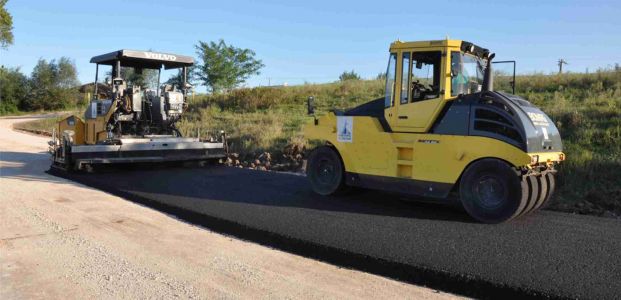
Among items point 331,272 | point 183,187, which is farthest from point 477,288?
point 183,187

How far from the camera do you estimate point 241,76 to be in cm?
4122

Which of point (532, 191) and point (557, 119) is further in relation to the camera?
point (557, 119)

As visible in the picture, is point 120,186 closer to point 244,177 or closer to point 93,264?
point 244,177

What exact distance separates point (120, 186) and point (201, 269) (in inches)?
173

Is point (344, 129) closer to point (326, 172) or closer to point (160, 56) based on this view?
point (326, 172)

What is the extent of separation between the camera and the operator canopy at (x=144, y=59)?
1002 centimetres

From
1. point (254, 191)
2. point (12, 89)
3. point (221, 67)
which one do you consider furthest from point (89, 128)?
point (12, 89)

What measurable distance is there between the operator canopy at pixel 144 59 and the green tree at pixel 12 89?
4093cm

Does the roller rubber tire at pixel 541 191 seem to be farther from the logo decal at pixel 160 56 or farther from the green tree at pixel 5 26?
the green tree at pixel 5 26

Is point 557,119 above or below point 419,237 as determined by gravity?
above

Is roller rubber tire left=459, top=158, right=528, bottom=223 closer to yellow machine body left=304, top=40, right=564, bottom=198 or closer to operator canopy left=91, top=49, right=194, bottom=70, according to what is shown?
yellow machine body left=304, top=40, right=564, bottom=198

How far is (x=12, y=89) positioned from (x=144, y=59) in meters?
43.2

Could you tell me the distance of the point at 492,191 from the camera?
5629 mm

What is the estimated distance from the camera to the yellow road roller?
5.55m
